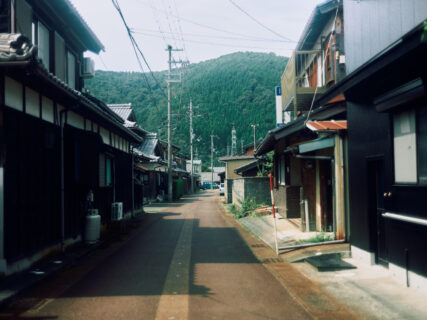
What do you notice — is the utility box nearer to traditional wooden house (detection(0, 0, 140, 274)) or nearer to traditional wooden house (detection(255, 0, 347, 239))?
traditional wooden house (detection(0, 0, 140, 274))

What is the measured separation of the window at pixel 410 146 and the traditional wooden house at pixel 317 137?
2260 mm

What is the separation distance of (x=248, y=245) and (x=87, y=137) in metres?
6.03

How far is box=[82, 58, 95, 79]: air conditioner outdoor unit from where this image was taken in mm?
13992

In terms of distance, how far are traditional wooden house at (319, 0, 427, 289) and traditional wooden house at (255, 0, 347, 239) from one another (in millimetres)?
757

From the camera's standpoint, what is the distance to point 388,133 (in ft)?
22.6

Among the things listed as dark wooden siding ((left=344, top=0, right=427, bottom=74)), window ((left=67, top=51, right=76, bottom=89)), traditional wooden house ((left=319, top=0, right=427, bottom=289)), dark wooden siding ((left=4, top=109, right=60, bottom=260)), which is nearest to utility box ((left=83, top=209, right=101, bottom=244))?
dark wooden siding ((left=4, top=109, right=60, bottom=260))

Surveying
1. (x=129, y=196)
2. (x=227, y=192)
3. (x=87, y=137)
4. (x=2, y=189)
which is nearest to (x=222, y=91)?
(x=227, y=192)

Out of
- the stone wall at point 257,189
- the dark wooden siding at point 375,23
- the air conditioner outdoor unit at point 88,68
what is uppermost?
the air conditioner outdoor unit at point 88,68

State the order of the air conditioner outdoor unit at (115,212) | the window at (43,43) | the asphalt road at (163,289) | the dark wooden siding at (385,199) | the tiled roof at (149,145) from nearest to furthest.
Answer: the asphalt road at (163,289), the dark wooden siding at (385,199), the window at (43,43), the air conditioner outdoor unit at (115,212), the tiled roof at (149,145)

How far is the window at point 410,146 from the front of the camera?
19.2 ft

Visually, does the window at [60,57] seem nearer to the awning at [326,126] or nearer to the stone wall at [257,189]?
the awning at [326,126]

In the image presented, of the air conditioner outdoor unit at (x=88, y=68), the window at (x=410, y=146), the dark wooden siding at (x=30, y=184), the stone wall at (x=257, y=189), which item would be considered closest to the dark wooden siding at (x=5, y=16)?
the dark wooden siding at (x=30, y=184)

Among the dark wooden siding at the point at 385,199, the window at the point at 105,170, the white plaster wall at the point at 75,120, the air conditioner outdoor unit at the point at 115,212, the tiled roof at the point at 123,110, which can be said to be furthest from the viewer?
the tiled roof at the point at 123,110

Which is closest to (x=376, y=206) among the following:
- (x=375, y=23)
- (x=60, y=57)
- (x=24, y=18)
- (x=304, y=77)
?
(x=375, y=23)
